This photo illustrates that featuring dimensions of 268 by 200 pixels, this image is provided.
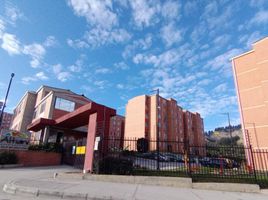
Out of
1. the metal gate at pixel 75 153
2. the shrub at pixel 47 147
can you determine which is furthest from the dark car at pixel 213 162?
the shrub at pixel 47 147

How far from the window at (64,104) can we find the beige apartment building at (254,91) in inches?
980

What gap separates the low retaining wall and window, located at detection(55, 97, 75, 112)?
1234cm

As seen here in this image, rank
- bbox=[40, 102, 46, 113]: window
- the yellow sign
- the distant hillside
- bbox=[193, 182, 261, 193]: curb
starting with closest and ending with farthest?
bbox=[193, 182, 261, 193]: curb
the yellow sign
bbox=[40, 102, 46, 113]: window
the distant hillside

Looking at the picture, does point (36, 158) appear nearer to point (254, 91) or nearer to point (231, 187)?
point (231, 187)

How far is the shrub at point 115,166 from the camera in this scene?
11.7 metres

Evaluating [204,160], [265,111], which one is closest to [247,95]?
[265,111]

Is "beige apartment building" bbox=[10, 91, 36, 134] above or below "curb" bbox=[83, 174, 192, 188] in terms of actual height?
above

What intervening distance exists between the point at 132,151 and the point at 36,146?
1218 cm

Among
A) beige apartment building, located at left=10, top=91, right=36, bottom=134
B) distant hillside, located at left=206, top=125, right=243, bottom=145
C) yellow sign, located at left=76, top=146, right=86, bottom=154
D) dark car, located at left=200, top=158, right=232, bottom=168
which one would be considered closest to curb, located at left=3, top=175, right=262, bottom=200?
yellow sign, located at left=76, top=146, right=86, bottom=154

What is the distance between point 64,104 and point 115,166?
22498mm

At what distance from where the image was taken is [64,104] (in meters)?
31.7

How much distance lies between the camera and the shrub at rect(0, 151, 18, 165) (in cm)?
1608

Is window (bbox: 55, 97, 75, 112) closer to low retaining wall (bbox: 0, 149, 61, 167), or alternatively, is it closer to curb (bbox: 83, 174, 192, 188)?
low retaining wall (bbox: 0, 149, 61, 167)

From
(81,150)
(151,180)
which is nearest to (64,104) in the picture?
(81,150)
